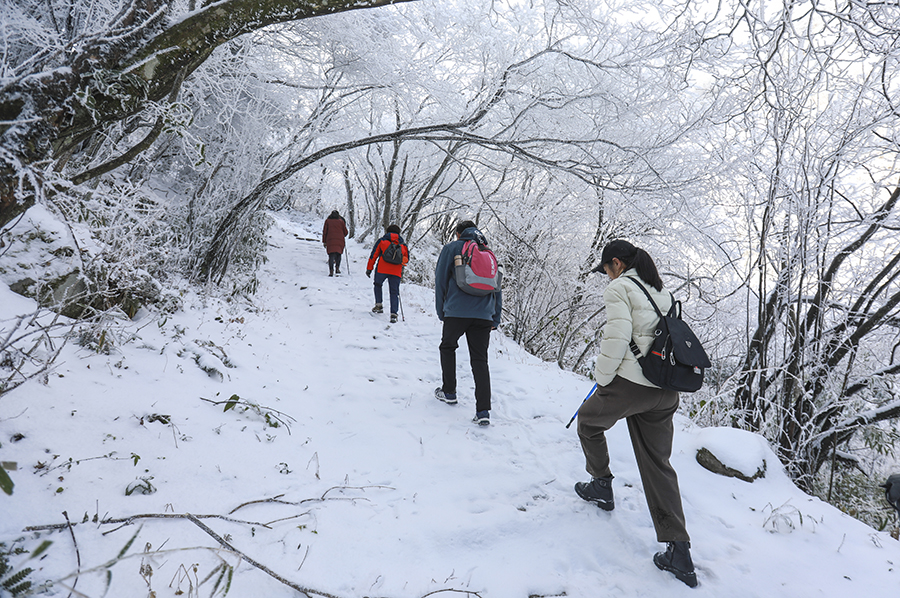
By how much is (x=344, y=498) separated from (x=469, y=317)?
76.9 inches

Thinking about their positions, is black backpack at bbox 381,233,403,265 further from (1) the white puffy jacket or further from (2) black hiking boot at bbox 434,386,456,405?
(1) the white puffy jacket

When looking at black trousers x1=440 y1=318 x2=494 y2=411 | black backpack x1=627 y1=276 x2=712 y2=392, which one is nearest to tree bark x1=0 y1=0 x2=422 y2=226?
black backpack x1=627 y1=276 x2=712 y2=392

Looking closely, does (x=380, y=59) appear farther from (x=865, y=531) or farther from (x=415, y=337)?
(x=865, y=531)

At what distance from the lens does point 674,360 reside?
233 centimetres

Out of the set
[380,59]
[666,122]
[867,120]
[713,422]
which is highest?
[380,59]

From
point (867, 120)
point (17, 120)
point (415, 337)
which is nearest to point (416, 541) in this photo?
point (17, 120)

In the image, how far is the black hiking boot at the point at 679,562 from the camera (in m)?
2.24

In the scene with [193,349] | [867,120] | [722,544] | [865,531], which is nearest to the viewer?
[722,544]

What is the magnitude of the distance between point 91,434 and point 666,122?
8.16m

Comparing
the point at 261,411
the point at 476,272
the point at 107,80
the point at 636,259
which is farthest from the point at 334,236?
the point at 636,259

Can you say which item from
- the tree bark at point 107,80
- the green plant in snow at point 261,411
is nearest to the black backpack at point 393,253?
the green plant in snow at point 261,411

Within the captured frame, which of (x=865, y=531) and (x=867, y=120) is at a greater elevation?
(x=867, y=120)

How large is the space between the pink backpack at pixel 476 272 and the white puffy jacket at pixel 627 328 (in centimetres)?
152

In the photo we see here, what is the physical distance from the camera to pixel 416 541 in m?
2.34
